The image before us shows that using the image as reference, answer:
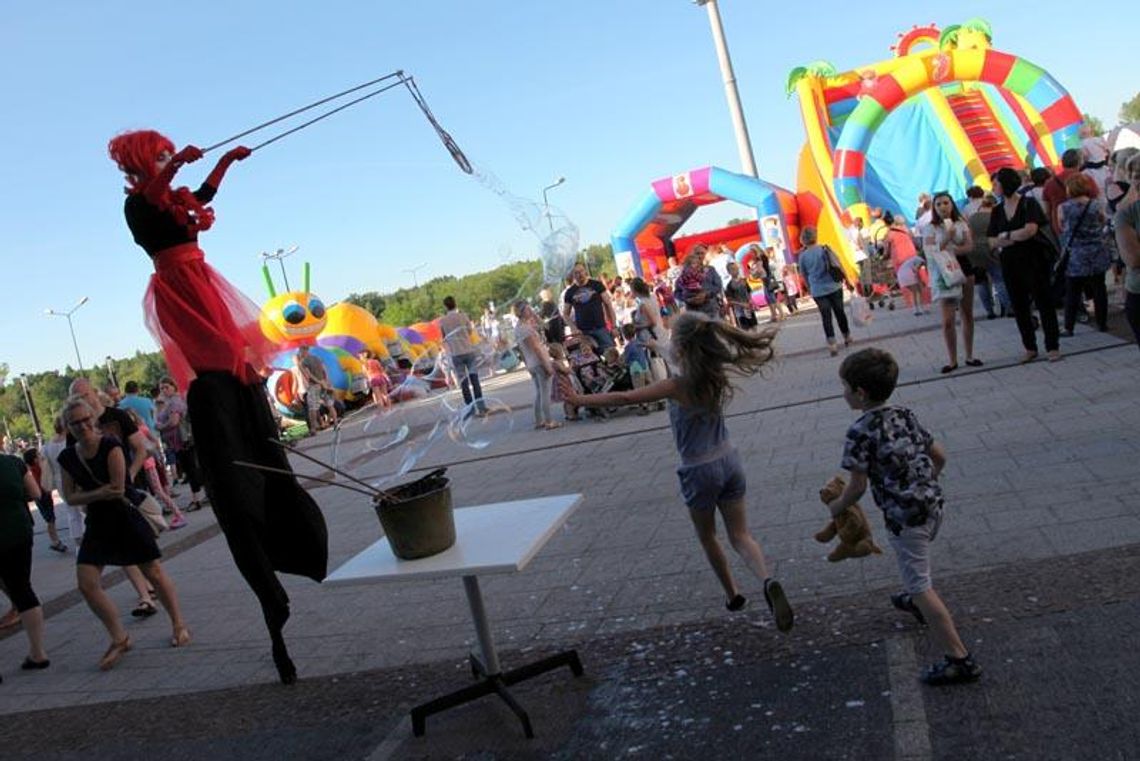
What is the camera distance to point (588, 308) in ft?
40.2

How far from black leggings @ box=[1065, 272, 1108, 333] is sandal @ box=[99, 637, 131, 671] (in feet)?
27.7

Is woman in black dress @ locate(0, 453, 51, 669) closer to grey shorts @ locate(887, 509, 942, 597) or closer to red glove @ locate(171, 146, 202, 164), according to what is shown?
red glove @ locate(171, 146, 202, 164)

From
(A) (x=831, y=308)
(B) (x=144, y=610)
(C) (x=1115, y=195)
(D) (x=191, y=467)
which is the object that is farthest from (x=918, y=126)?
A: (B) (x=144, y=610)

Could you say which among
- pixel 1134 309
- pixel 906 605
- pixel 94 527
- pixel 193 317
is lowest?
pixel 906 605

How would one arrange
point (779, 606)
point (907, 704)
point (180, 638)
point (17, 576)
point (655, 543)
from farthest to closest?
point (17, 576) < point (180, 638) < point (655, 543) < point (779, 606) < point (907, 704)

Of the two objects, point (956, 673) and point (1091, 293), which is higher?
point (1091, 293)

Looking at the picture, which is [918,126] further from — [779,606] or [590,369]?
[779,606]

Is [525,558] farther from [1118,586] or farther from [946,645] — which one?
[1118,586]

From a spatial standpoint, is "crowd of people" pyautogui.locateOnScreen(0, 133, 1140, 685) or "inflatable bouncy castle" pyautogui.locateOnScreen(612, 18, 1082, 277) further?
"inflatable bouncy castle" pyautogui.locateOnScreen(612, 18, 1082, 277)

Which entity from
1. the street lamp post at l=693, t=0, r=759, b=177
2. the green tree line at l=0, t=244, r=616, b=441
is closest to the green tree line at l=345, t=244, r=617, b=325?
the green tree line at l=0, t=244, r=616, b=441

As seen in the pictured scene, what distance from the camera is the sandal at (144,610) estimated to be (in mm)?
6637

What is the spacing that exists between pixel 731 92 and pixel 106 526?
102ft

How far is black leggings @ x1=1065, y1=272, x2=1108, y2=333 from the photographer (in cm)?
922

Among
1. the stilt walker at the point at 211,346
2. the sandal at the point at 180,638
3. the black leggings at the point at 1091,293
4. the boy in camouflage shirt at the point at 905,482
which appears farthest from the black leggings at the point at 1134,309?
the sandal at the point at 180,638
